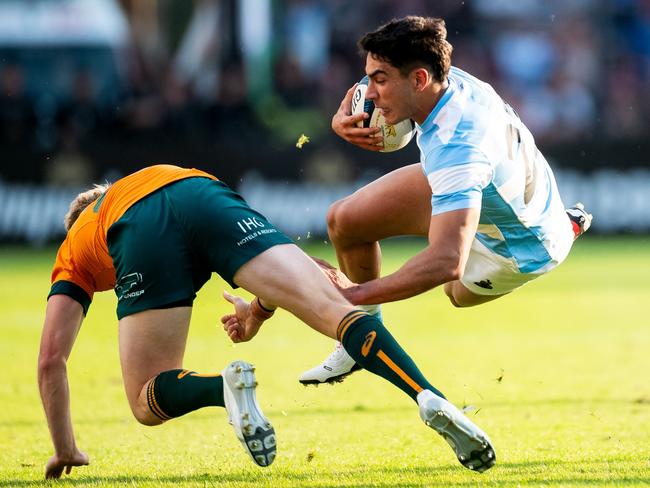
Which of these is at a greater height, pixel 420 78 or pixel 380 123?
pixel 420 78

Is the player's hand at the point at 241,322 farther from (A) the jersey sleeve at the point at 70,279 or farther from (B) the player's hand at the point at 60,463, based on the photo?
(B) the player's hand at the point at 60,463

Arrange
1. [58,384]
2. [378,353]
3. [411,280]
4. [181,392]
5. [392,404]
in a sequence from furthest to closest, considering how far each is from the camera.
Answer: [392,404] < [58,384] < [411,280] < [181,392] < [378,353]

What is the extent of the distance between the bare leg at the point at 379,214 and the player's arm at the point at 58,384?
161 centimetres

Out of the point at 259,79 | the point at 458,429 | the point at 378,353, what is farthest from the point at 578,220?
the point at 259,79

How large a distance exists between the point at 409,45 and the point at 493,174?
28.2 inches

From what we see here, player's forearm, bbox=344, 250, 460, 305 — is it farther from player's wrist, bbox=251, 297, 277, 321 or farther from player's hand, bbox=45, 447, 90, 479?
player's hand, bbox=45, 447, 90, 479

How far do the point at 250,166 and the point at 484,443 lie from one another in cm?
1340

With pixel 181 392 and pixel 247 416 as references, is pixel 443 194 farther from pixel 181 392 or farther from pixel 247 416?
pixel 181 392

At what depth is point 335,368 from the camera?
243 inches

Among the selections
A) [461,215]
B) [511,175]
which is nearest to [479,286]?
[511,175]

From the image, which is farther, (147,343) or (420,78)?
(420,78)

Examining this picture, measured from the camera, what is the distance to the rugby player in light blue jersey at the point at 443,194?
491 cm

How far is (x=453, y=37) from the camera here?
19.7 m

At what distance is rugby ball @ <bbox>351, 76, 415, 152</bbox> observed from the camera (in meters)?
5.57
